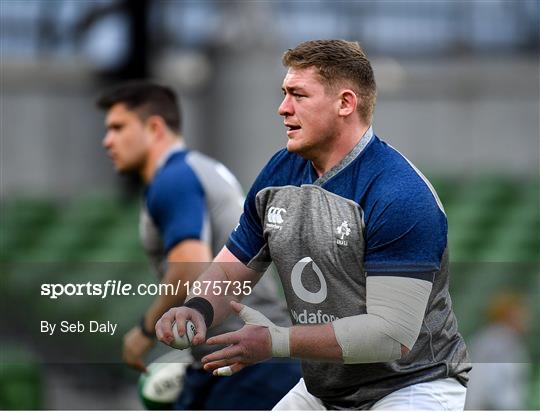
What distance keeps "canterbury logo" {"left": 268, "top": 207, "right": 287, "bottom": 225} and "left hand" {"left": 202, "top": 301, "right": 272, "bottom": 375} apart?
1.39ft

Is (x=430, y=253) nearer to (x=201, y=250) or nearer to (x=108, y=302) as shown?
(x=201, y=250)

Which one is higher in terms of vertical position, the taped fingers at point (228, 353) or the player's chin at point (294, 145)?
the player's chin at point (294, 145)

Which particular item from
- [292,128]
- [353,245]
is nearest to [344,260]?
[353,245]

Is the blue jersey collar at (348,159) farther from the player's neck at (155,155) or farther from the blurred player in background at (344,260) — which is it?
the player's neck at (155,155)

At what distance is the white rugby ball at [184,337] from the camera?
132 inches

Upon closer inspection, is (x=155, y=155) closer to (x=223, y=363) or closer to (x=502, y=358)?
(x=223, y=363)

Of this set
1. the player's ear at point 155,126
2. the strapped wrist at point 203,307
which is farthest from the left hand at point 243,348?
the player's ear at point 155,126

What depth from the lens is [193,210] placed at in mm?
4781

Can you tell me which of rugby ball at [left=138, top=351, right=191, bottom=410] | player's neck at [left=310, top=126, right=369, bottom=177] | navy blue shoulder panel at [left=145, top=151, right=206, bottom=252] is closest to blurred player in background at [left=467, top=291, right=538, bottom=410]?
rugby ball at [left=138, top=351, right=191, bottom=410]

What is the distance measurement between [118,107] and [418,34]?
34.2 ft

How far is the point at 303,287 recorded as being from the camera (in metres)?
3.50

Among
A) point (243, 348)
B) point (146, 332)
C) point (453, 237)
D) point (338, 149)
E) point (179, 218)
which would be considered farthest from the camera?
point (453, 237)

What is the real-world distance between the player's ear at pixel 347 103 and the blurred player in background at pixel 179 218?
1294 millimetres

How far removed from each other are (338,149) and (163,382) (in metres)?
2.07
